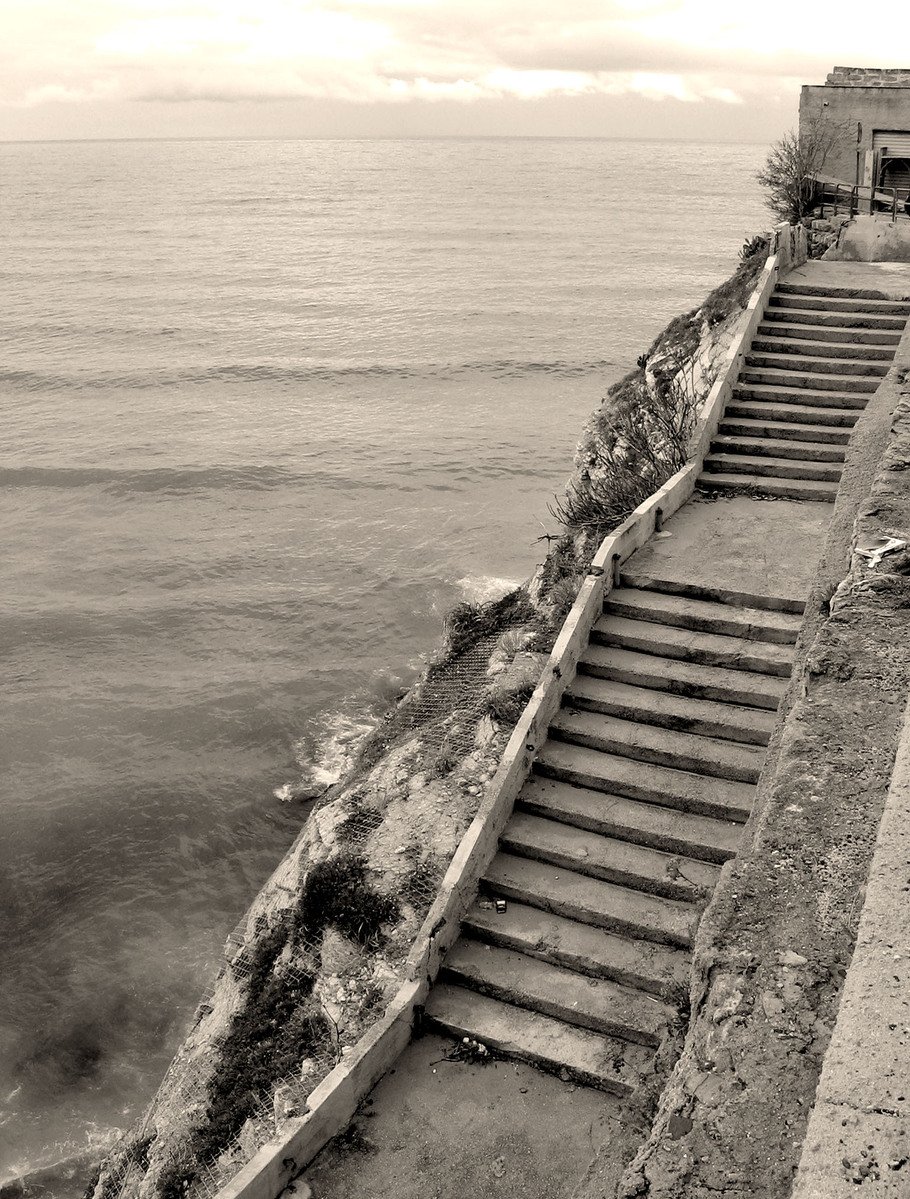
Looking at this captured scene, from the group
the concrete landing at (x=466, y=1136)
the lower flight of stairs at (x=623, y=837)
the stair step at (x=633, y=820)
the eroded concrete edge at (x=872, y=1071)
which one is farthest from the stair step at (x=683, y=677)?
the eroded concrete edge at (x=872, y=1071)

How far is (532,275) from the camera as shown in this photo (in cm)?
6856

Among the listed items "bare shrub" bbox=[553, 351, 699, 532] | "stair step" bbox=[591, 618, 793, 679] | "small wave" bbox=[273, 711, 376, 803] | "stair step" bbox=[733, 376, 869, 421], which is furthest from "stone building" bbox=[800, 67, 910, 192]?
"stair step" bbox=[591, 618, 793, 679]

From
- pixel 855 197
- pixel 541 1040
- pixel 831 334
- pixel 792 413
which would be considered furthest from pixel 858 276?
pixel 541 1040

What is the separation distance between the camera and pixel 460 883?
33.8 ft

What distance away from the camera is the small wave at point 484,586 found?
2605cm

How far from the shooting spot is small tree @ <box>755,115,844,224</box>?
29.9 meters

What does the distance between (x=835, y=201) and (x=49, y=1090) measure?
29.9m

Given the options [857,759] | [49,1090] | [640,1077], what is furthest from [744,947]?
[49,1090]

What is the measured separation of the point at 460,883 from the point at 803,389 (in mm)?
11361

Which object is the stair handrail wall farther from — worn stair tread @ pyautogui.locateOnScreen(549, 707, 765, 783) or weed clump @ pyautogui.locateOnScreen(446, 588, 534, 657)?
weed clump @ pyautogui.locateOnScreen(446, 588, 534, 657)

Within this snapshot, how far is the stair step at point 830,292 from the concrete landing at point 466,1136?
15.8 meters

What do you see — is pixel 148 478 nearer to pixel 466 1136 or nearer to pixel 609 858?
pixel 609 858

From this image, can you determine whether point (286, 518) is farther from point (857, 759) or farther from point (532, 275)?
Result: point (532, 275)

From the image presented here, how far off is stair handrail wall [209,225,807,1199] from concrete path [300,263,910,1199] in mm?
164
